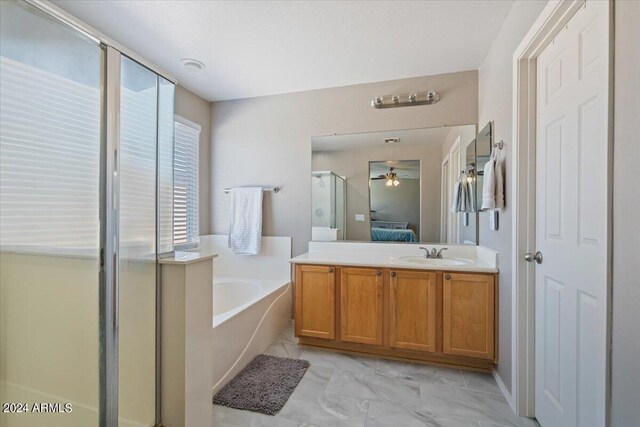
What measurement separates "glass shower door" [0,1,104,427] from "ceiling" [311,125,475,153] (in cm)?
200

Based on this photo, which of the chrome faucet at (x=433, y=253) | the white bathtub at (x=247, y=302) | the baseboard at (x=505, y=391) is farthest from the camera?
the chrome faucet at (x=433, y=253)

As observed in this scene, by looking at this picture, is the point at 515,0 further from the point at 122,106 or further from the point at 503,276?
the point at 122,106

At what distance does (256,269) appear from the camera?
10.0ft

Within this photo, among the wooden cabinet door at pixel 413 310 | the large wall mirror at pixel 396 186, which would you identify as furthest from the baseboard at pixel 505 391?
the large wall mirror at pixel 396 186

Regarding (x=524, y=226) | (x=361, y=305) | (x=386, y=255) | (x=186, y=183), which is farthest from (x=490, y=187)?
(x=186, y=183)

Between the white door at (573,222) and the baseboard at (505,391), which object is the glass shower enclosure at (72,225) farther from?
the baseboard at (505,391)

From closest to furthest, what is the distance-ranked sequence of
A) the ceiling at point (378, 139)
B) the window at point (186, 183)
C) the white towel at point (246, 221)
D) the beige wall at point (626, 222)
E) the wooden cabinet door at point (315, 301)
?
the beige wall at point (626, 222) → the wooden cabinet door at point (315, 301) → the ceiling at point (378, 139) → the window at point (186, 183) → the white towel at point (246, 221)

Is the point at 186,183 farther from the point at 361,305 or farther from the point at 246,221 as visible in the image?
the point at 361,305

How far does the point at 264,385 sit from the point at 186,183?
6.91 feet

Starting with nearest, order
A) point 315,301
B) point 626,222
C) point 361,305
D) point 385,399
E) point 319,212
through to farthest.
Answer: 1. point 626,222
2. point 385,399
3. point 361,305
4. point 315,301
5. point 319,212

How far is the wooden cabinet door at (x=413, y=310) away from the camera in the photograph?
206cm

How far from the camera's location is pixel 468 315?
78.5 inches

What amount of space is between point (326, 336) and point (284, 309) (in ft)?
2.15

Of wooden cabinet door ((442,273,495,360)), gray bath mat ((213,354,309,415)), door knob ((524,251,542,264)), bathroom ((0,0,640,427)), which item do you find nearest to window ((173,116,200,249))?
bathroom ((0,0,640,427))
